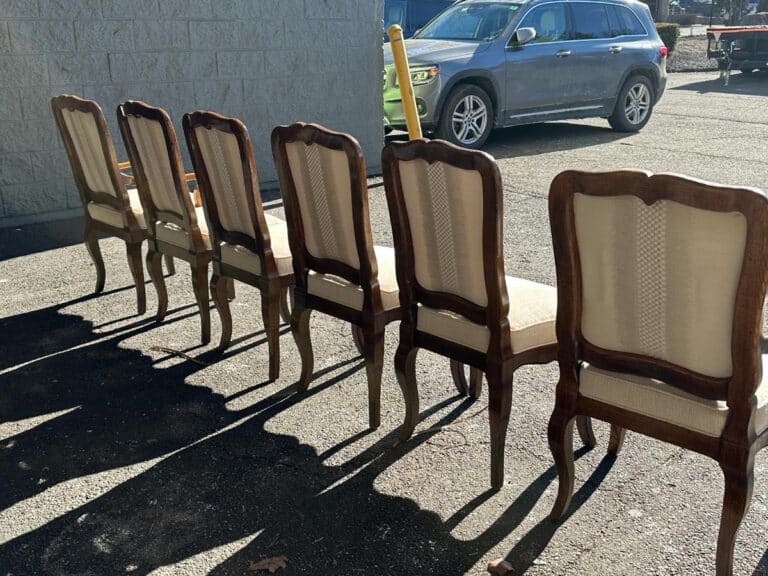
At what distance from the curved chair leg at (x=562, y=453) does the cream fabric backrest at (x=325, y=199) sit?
119 cm

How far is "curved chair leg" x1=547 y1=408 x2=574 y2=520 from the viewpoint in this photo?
3.24 metres

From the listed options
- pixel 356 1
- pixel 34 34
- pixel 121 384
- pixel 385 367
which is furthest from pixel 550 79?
pixel 121 384

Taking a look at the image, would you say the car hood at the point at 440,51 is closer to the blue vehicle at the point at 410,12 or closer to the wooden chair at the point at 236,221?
the blue vehicle at the point at 410,12

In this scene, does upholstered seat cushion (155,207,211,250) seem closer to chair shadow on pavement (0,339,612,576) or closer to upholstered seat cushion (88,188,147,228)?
upholstered seat cushion (88,188,147,228)

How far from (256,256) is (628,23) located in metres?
8.89

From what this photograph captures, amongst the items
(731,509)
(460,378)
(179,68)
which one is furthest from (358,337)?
(179,68)

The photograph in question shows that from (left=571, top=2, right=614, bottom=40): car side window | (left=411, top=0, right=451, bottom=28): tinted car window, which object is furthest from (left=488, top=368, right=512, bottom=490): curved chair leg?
(left=411, top=0, right=451, bottom=28): tinted car window

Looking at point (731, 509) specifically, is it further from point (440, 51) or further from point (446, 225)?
point (440, 51)

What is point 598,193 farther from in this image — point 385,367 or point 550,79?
point 550,79

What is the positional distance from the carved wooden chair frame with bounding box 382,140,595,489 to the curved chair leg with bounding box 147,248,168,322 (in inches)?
81.6

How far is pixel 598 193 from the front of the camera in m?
2.81

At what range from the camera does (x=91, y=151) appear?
5.60 metres

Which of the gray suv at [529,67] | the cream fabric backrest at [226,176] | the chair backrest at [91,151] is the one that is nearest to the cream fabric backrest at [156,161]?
the chair backrest at [91,151]

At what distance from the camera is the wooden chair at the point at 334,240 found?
3.85 m
